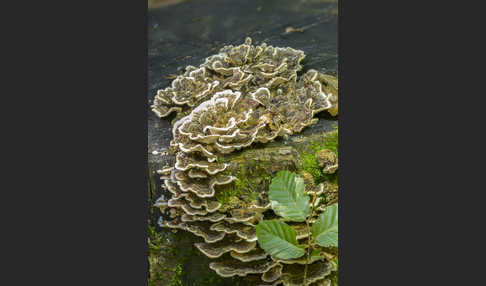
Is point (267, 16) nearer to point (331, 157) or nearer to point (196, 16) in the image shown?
point (196, 16)

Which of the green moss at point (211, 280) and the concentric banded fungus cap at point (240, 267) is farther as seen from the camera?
the green moss at point (211, 280)

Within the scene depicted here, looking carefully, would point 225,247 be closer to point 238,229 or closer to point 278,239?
point 238,229

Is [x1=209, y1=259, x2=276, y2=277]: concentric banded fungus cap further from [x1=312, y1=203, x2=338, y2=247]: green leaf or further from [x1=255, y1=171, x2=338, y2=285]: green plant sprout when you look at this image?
[x1=312, y1=203, x2=338, y2=247]: green leaf

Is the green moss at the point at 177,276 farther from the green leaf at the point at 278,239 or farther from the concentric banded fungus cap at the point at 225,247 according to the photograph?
the green leaf at the point at 278,239

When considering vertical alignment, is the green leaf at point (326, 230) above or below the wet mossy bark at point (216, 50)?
below

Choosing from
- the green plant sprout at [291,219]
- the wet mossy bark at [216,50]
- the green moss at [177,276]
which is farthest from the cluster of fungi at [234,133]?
the green moss at [177,276]

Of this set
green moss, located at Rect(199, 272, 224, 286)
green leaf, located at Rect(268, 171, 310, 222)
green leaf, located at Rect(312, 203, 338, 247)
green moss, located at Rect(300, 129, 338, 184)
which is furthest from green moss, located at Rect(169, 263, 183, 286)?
green moss, located at Rect(300, 129, 338, 184)

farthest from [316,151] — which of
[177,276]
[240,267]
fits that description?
[177,276]
